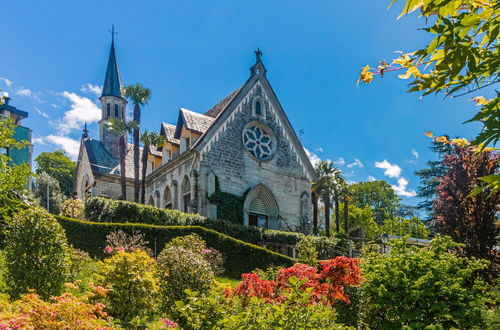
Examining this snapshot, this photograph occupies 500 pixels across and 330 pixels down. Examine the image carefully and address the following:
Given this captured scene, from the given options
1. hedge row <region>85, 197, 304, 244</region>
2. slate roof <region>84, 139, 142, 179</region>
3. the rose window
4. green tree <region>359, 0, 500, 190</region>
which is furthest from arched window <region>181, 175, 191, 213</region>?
green tree <region>359, 0, 500, 190</region>

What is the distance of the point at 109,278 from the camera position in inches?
464

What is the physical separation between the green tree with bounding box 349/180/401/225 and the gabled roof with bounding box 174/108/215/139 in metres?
42.2

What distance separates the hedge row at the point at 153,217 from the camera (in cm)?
2583

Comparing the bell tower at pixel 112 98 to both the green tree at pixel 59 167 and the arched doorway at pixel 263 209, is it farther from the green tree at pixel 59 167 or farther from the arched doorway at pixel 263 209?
the arched doorway at pixel 263 209

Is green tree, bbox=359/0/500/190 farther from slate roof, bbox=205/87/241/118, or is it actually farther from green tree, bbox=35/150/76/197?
green tree, bbox=35/150/76/197

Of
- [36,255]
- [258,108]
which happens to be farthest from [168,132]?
[36,255]

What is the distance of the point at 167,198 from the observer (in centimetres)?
3694

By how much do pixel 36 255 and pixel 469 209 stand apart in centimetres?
1237

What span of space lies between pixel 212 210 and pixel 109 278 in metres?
19.7

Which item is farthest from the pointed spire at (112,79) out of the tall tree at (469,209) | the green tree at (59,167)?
the tall tree at (469,209)

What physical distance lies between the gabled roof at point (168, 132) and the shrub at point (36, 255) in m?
24.1

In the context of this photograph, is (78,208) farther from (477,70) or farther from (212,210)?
(477,70)

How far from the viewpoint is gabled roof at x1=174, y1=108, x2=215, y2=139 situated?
112ft

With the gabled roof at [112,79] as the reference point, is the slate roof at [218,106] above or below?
below
